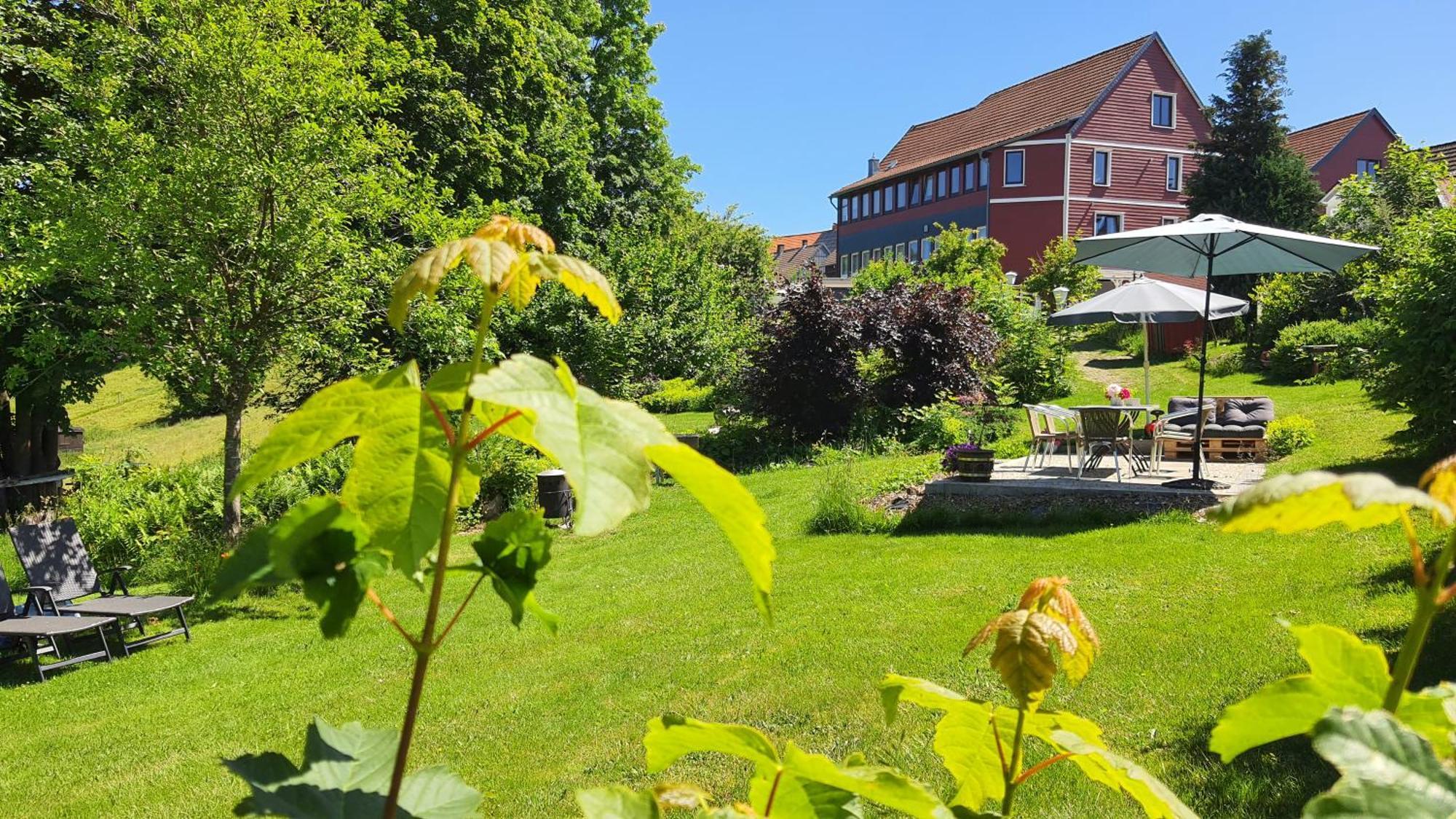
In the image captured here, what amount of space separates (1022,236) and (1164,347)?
14.7 meters

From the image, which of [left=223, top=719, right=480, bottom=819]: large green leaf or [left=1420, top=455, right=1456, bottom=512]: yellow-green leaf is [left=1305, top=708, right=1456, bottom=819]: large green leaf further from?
[left=223, top=719, right=480, bottom=819]: large green leaf

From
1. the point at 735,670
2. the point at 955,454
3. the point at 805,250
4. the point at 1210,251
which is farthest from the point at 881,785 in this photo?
the point at 805,250

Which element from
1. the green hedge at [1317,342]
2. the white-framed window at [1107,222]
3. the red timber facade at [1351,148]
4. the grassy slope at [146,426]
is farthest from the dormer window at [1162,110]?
the grassy slope at [146,426]

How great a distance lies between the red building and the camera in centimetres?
3666

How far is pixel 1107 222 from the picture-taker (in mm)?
37031

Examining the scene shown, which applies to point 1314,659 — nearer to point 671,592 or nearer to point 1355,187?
point 671,592

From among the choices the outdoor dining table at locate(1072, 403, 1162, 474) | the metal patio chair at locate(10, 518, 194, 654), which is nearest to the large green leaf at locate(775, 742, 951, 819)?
the metal patio chair at locate(10, 518, 194, 654)

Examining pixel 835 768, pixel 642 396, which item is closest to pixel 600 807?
pixel 835 768

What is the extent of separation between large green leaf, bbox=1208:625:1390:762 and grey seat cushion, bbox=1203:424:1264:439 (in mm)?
12679

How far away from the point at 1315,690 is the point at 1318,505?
7.6 inches

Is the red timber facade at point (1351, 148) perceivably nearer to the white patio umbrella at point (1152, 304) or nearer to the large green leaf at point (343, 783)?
the white patio umbrella at point (1152, 304)

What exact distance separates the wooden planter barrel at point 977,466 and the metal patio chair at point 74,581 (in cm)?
757

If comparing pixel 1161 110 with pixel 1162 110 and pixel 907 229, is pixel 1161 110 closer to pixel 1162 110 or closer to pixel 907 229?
pixel 1162 110

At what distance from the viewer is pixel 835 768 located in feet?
2.03
